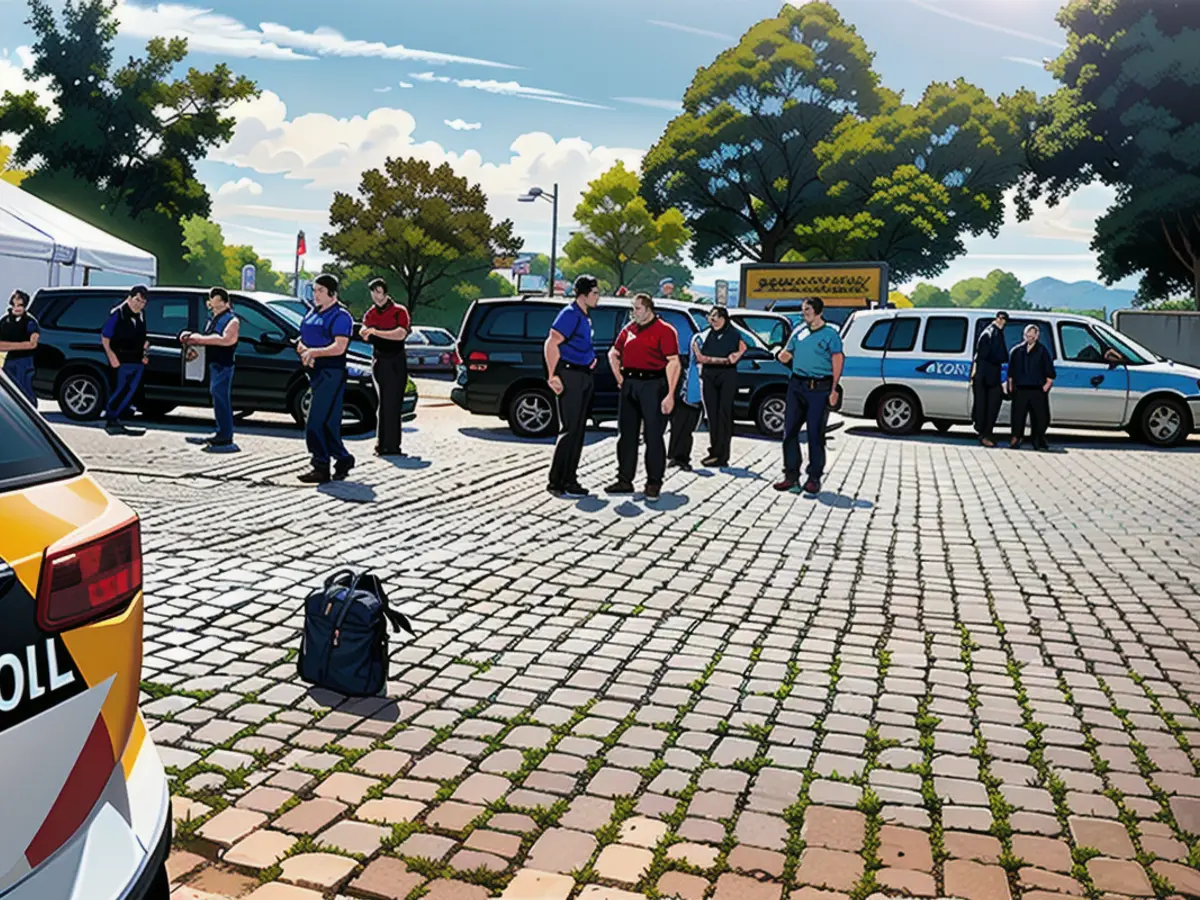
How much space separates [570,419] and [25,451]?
798 centimetres

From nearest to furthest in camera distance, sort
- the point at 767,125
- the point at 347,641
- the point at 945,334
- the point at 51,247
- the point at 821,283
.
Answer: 1. the point at 347,641
2. the point at 945,334
3. the point at 51,247
4. the point at 821,283
5. the point at 767,125

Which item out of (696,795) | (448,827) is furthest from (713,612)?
(448,827)

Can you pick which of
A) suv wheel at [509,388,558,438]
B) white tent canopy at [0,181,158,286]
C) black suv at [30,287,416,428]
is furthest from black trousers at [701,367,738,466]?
white tent canopy at [0,181,158,286]

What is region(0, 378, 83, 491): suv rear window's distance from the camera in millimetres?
2156

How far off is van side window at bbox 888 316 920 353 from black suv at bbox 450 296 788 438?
2.65 m

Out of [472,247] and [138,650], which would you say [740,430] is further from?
[472,247]

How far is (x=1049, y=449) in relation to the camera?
51.7 ft

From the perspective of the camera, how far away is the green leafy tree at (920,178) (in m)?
51.0

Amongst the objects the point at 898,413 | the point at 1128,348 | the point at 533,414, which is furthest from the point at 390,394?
the point at 1128,348

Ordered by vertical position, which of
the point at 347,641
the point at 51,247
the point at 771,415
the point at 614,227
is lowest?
the point at 347,641

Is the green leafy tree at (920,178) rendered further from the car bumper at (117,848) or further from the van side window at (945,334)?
the car bumper at (117,848)

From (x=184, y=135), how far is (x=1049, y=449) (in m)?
47.7

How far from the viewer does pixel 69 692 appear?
1.96 m

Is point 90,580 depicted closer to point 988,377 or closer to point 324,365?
point 324,365
